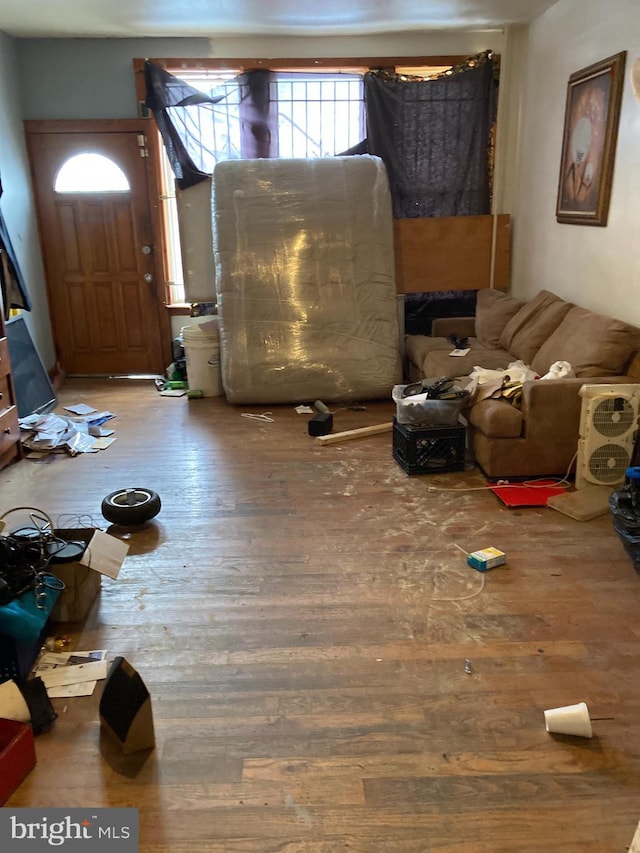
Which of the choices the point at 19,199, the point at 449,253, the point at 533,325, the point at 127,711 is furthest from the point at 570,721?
the point at 19,199

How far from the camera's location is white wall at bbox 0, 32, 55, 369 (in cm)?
525

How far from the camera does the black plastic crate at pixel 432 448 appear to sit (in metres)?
3.82

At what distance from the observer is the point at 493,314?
206 inches

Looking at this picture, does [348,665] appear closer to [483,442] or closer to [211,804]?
[211,804]

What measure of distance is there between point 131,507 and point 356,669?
1.45 meters

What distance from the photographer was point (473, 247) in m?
5.73

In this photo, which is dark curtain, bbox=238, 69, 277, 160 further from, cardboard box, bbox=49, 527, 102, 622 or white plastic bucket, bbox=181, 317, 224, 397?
cardboard box, bbox=49, 527, 102, 622

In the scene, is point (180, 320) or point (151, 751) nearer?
point (151, 751)

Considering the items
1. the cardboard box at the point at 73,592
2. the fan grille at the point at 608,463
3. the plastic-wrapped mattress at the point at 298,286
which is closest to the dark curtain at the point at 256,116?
the plastic-wrapped mattress at the point at 298,286

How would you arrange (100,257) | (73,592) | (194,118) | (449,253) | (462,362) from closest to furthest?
(73,592), (462,362), (194,118), (449,253), (100,257)

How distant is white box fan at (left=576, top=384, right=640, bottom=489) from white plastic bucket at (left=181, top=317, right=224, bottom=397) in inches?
115

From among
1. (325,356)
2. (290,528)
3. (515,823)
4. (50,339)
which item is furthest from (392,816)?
(50,339)

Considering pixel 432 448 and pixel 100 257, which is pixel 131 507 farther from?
pixel 100 257

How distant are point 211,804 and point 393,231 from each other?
4.60m
